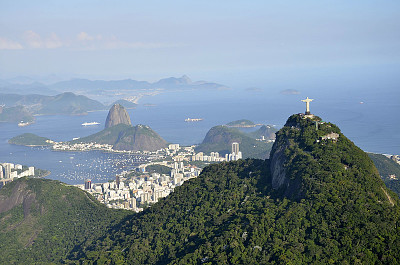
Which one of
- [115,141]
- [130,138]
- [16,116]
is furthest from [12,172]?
[16,116]

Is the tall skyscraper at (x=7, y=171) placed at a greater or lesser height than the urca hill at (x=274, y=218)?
lesser

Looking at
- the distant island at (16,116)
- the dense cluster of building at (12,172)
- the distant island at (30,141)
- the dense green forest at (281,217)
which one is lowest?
the dense cluster of building at (12,172)

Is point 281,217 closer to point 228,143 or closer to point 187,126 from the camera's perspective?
point 228,143

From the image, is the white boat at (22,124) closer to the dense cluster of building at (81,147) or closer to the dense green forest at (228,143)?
the dense cluster of building at (81,147)

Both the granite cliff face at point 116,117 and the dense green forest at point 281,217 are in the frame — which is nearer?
the dense green forest at point 281,217

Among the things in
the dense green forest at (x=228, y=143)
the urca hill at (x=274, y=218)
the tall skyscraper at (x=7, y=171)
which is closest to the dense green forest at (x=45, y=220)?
the urca hill at (x=274, y=218)
